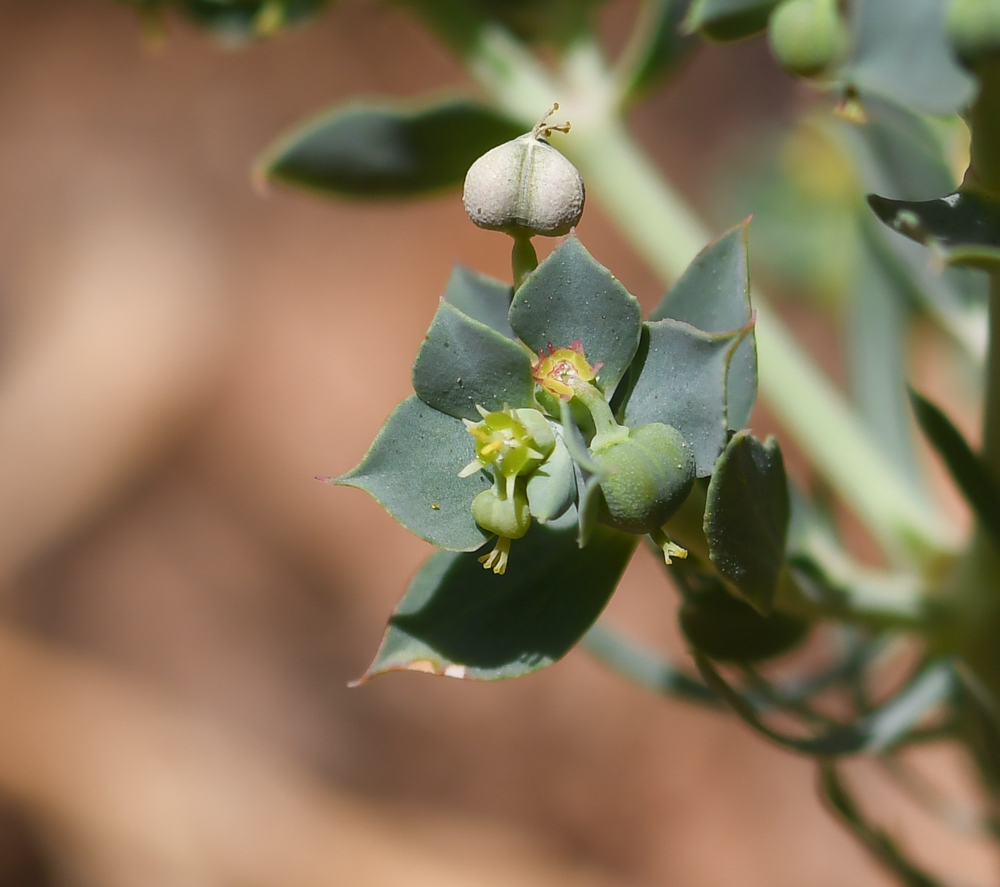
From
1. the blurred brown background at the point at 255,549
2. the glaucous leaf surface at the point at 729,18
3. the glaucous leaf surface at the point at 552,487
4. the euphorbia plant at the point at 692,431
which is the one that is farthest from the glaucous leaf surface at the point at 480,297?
the blurred brown background at the point at 255,549

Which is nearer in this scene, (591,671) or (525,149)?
(525,149)

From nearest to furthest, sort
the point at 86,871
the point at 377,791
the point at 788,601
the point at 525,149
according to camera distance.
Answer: the point at 525,149 < the point at 788,601 < the point at 86,871 < the point at 377,791

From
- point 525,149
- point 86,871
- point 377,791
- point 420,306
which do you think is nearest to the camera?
point 525,149

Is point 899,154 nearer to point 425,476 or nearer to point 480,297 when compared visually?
point 480,297

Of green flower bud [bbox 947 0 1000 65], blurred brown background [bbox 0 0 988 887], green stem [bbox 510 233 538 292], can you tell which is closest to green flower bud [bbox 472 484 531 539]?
green stem [bbox 510 233 538 292]

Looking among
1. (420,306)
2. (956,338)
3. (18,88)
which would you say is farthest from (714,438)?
(18,88)

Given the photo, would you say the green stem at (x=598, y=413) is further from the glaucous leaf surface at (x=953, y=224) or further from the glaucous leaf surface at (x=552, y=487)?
the glaucous leaf surface at (x=953, y=224)

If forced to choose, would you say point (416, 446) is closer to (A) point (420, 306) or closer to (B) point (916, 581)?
(B) point (916, 581)

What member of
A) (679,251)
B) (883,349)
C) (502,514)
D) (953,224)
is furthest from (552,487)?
(883,349)

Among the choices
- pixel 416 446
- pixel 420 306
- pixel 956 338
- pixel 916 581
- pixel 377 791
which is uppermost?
pixel 416 446
